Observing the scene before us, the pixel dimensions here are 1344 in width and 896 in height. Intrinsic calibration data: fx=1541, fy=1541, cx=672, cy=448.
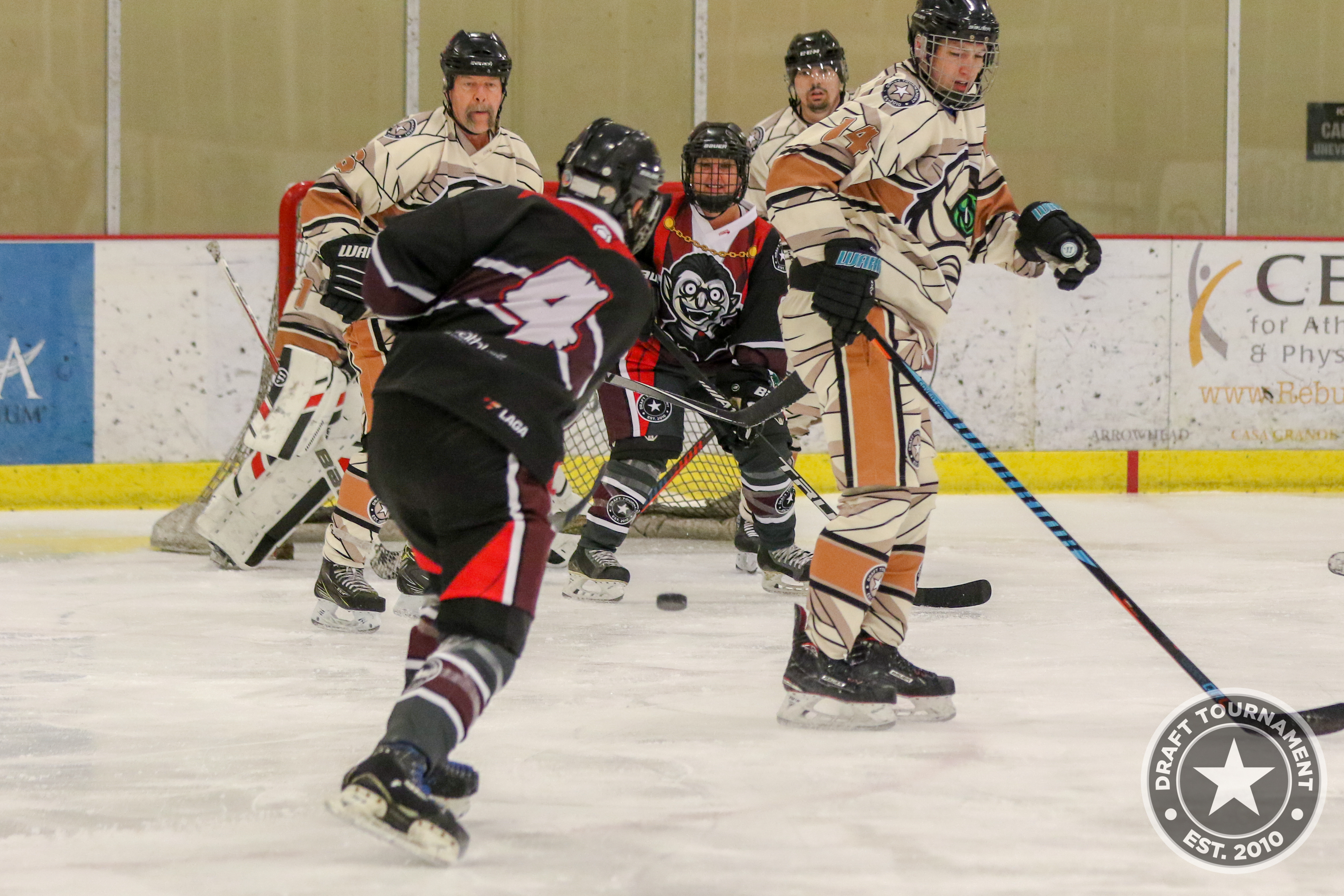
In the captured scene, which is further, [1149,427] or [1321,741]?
[1149,427]

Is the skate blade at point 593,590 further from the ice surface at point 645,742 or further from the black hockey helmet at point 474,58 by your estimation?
the black hockey helmet at point 474,58

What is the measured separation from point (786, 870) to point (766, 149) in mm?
3403

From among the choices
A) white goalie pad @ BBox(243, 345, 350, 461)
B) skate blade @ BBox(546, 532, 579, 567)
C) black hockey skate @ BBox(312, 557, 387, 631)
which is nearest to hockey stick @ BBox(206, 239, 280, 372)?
white goalie pad @ BBox(243, 345, 350, 461)

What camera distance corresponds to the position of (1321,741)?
8.04ft

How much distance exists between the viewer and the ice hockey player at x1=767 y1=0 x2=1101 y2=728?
2592 millimetres

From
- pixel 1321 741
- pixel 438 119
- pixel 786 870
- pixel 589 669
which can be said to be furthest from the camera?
pixel 438 119

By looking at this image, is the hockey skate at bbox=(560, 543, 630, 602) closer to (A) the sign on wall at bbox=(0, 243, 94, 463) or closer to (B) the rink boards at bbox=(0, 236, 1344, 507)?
(B) the rink boards at bbox=(0, 236, 1344, 507)

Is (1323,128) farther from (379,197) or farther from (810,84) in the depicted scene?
(379,197)

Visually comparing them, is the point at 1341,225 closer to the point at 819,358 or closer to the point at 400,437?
the point at 819,358

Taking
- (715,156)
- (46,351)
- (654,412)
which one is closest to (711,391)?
(654,412)

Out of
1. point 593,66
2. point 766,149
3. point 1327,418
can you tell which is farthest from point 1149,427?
point 593,66

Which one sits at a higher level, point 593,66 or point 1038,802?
point 593,66

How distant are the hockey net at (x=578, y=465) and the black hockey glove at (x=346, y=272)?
4.45 ft

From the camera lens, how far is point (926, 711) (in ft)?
8.79
